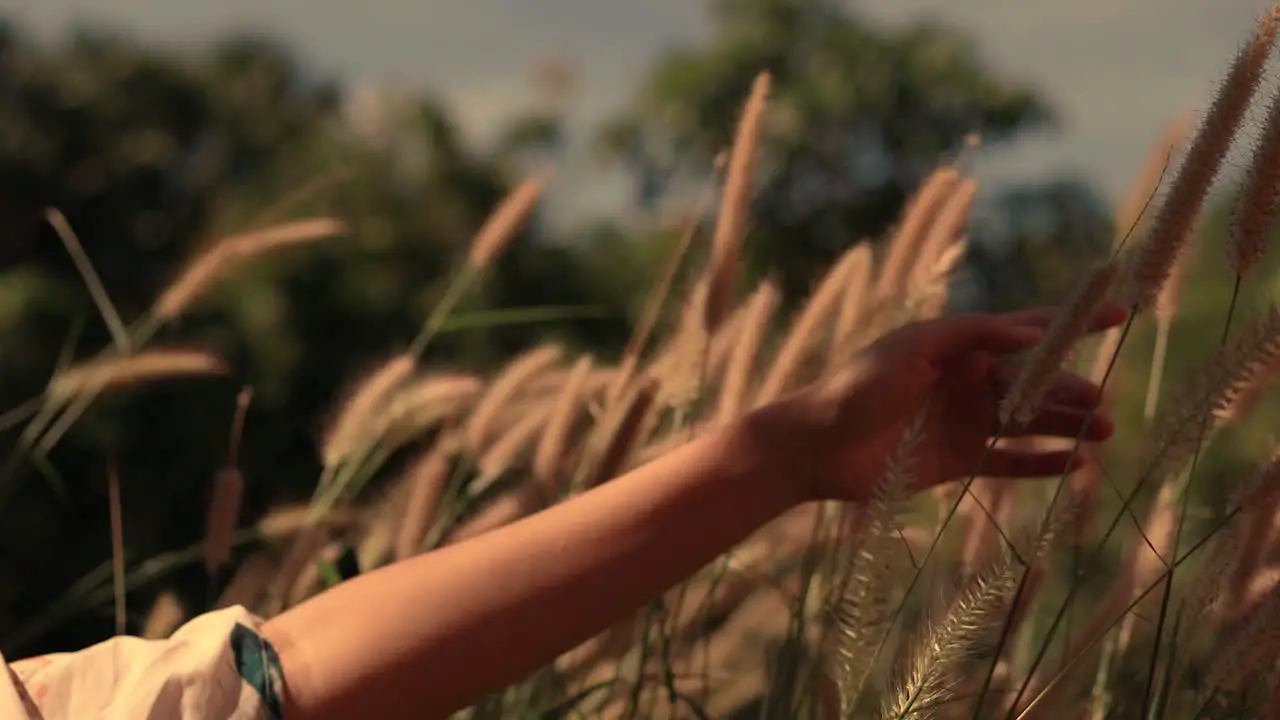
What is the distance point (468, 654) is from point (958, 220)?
53 centimetres

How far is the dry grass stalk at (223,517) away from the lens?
120 cm

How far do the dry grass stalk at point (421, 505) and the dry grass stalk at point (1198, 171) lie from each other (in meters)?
0.70

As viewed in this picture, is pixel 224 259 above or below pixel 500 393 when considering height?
above

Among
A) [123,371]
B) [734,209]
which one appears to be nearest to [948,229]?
[734,209]

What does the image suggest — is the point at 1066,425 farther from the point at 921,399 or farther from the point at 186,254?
the point at 186,254

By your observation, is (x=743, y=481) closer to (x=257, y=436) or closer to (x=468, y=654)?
(x=468, y=654)

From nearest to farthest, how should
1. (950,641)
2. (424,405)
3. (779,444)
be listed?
(950,641)
(779,444)
(424,405)

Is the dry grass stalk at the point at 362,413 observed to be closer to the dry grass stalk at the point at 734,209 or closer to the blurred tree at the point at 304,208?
the dry grass stalk at the point at 734,209

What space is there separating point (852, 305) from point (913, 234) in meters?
0.08

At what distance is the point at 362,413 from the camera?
1335 millimetres

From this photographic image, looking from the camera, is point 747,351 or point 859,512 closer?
point 859,512

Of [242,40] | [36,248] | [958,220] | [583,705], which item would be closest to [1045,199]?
[958,220]

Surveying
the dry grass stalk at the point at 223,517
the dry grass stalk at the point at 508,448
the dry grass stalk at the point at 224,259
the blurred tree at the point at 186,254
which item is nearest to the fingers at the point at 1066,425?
the dry grass stalk at the point at 508,448

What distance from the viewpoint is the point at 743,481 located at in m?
0.86
